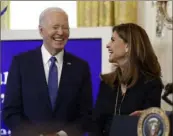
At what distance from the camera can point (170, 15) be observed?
6.70ft

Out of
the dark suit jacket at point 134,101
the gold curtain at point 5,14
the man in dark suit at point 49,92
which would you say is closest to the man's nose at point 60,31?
the man in dark suit at point 49,92

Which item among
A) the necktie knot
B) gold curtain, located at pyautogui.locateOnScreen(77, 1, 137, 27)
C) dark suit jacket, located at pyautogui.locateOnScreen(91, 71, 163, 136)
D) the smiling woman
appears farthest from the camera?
the smiling woman

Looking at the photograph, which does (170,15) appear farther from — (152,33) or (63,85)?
(63,85)

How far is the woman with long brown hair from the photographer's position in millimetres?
1345

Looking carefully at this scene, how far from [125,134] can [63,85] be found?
32 cm

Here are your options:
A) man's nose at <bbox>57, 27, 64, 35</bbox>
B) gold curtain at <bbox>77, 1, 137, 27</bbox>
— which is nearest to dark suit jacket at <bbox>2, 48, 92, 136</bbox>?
man's nose at <bbox>57, 27, 64, 35</bbox>

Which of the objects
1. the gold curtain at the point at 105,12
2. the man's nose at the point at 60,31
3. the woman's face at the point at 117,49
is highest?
the gold curtain at the point at 105,12

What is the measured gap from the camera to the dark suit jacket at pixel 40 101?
4.54 feet

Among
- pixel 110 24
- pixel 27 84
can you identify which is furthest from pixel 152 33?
pixel 27 84

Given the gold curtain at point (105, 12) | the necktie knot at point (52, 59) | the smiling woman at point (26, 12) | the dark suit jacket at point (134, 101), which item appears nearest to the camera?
the dark suit jacket at point (134, 101)

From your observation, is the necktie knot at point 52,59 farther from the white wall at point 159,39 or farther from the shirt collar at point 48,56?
the white wall at point 159,39

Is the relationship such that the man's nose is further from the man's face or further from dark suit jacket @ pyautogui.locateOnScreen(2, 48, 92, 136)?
dark suit jacket @ pyautogui.locateOnScreen(2, 48, 92, 136)

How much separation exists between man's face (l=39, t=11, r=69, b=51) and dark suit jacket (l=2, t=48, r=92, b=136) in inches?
3.2

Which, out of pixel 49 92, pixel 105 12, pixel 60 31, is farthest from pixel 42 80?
pixel 105 12
